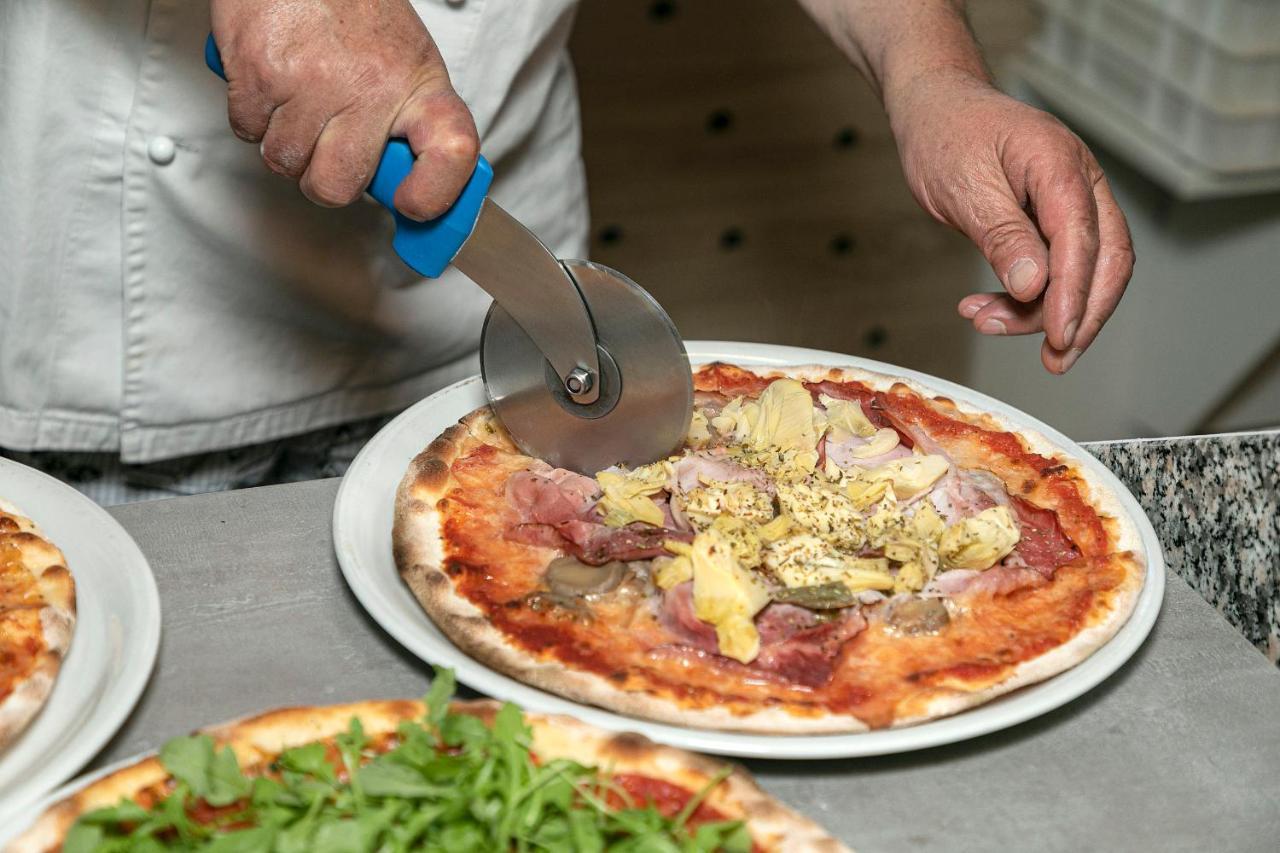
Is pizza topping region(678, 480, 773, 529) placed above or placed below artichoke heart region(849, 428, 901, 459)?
above

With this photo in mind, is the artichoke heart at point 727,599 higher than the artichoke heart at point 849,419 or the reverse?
higher

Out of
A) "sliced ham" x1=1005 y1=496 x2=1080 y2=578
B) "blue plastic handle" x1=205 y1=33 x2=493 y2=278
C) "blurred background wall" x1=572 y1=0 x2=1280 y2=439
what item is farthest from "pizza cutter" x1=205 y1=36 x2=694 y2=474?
"blurred background wall" x1=572 y1=0 x2=1280 y2=439

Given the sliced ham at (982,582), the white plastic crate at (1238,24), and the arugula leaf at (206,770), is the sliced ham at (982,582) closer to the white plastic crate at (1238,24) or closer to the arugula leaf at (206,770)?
the arugula leaf at (206,770)

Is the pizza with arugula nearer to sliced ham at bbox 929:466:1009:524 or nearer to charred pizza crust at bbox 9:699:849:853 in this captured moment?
charred pizza crust at bbox 9:699:849:853

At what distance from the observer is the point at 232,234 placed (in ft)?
5.15

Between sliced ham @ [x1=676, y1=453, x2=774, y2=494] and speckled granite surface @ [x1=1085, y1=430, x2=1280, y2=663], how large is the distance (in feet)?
1.42

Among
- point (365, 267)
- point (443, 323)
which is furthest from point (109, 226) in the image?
point (443, 323)

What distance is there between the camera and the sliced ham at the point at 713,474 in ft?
4.14

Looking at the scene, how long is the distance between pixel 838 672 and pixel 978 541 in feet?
0.71

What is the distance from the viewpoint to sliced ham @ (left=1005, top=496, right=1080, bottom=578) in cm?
124

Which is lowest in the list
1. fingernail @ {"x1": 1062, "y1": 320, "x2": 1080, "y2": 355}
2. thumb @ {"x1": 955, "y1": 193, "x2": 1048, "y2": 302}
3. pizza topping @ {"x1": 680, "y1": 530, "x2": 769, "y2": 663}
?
pizza topping @ {"x1": 680, "y1": 530, "x2": 769, "y2": 663}

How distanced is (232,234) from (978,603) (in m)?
0.93

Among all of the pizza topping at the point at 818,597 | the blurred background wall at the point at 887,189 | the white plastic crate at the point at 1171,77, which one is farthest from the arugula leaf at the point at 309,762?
the white plastic crate at the point at 1171,77

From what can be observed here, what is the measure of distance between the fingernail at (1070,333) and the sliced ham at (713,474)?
334mm
